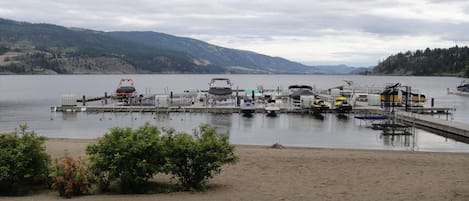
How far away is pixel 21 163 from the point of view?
12.5 metres

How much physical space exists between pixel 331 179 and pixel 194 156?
450 centimetres

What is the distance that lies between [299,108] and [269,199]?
135 ft

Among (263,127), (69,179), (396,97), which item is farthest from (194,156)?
(396,97)

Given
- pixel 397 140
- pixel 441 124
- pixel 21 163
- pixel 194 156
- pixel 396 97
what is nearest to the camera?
pixel 21 163

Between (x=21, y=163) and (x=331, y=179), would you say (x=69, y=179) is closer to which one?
(x=21, y=163)

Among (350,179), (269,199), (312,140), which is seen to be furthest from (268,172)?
(312,140)

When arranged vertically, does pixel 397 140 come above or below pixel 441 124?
below

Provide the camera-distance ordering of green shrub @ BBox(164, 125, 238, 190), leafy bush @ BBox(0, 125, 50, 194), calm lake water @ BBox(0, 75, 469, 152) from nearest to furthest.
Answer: leafy bush @ BBox(0, 125, 50, 194)
green shrub @ BBox(164, 125, 238, 190)
calm lake water @ BBox(0, 75, 469, 152)

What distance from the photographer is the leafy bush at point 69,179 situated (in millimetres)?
12219

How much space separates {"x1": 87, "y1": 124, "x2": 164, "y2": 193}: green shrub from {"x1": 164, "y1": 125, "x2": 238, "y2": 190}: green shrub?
339mm

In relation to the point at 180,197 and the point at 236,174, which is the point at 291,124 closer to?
the point at 236,174

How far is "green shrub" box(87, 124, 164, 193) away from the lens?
12312mm

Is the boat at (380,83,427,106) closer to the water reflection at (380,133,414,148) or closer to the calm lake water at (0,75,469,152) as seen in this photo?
the calm lake water at (0,75,469,152)

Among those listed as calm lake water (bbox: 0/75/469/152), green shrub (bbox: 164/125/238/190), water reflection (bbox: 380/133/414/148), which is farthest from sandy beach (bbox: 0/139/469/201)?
calm lake water (bbox: 0/75/469/152)
